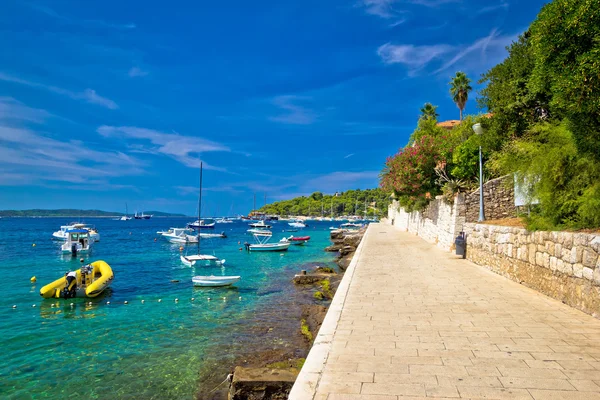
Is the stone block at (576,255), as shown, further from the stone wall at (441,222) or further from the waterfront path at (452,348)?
the stone wall at (441,222)

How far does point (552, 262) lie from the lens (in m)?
7.45

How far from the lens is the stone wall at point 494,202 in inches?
583

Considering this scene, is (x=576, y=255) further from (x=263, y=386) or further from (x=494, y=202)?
(x=494, y=202)

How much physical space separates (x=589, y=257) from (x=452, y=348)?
328cm

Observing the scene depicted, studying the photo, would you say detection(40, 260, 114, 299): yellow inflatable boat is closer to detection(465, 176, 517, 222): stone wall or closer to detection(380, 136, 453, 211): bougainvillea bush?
detection(465, 176, 517, 222): stone wall

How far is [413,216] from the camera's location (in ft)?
108

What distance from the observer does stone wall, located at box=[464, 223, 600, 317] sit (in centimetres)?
617

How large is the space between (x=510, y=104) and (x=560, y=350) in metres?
10.8

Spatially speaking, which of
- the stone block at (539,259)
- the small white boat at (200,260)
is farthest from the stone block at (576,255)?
the small white boat at (200,260)

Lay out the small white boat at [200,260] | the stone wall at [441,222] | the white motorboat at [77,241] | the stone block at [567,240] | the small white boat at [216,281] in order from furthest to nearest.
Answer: the white motorboat at [77,241] < the small white boat at [200,260] < the small white boat at [216,281] < the stone wall at [441,222] < the stone block at [567,240]

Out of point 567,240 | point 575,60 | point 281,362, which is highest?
point 575,60

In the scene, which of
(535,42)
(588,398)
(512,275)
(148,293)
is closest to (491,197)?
(512,275)

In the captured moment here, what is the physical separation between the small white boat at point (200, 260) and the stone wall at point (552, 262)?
19191 mm

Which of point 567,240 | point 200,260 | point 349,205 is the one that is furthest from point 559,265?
point 349,205
